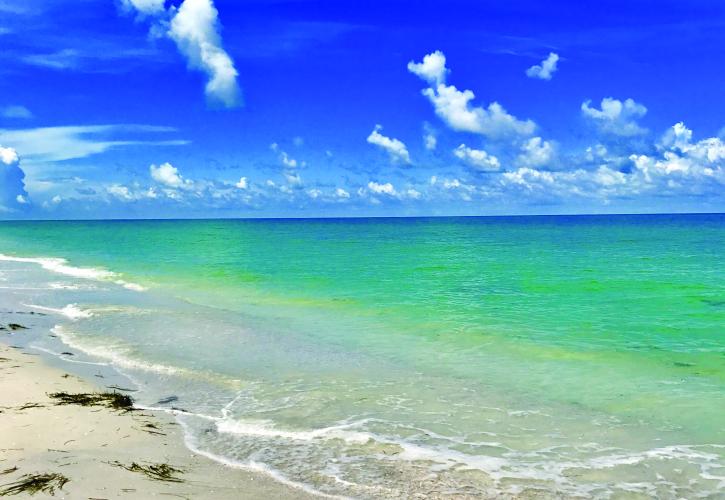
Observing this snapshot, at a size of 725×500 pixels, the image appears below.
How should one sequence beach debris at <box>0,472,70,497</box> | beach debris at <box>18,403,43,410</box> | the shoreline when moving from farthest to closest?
beach debris at <box>18,403,43,410</box>
the shoreline
beach debris at <box>0,472,70,497</box>

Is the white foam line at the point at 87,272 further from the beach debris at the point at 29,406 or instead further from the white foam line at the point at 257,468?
the white foam line at the point at 257,468

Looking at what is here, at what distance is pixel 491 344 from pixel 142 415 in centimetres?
978

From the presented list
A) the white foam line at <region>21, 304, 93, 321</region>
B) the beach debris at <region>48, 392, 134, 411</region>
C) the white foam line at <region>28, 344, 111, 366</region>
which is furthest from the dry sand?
the white foam line at <region>21, 304, 93, 321</region>

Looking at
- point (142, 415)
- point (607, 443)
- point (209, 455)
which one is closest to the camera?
point (209, 455)

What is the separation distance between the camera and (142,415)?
33.9 feet

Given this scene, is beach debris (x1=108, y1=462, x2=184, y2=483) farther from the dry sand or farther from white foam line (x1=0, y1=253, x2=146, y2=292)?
white foam line (x1=0, y1=253, x2=146, y2=292)

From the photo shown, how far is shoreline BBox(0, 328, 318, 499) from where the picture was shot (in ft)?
23.9

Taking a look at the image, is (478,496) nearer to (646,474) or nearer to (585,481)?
(585,481)

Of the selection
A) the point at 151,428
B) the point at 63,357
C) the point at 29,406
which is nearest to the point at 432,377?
the point at 151,428

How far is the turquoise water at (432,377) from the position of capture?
854 centimetres

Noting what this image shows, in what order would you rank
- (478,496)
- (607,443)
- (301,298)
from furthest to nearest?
1. (301,298)
2. (607,443)
3. (478,496)

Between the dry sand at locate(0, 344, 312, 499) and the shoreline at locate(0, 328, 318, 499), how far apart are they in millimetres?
11

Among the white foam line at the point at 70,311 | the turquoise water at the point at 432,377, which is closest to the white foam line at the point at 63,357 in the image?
the turquoise water at the point at 432,377

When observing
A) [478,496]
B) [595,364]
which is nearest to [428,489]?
[478,496]
